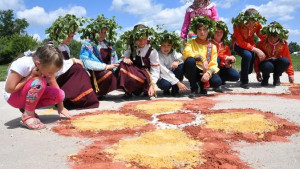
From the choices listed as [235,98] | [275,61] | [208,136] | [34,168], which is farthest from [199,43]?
[34,168]

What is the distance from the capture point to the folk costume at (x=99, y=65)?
5.19m

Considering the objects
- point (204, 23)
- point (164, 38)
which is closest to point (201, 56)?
point (204, 23)

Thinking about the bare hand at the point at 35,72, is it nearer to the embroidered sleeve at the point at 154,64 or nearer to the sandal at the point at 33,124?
the sandal at the point at 33,124

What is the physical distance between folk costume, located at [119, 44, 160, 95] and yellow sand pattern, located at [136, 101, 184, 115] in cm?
58

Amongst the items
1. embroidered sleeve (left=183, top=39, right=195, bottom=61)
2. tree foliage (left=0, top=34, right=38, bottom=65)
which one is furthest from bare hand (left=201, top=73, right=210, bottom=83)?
tree foliage (left=0, top=34, right=38, bottom=65)

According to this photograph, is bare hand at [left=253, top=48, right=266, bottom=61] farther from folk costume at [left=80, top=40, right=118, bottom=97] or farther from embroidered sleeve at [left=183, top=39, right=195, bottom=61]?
folk costume at [left=80, top=40, right=118, bottom=97]

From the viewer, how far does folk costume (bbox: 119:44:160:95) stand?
17.5ft

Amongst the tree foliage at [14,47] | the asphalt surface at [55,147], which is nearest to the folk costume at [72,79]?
the asphalt surface at [55,147]

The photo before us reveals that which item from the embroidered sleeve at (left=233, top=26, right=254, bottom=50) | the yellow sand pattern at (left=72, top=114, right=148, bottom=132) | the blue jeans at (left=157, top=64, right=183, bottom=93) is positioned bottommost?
the yellow sand pattern at (left=72, top=114, right=148, bottom=132)

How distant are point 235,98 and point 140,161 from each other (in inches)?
129

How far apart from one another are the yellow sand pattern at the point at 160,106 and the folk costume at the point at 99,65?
78cm

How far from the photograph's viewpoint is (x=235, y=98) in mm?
5387

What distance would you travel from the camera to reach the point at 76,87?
15.7 feet

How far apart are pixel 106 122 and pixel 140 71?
5.99 ft
